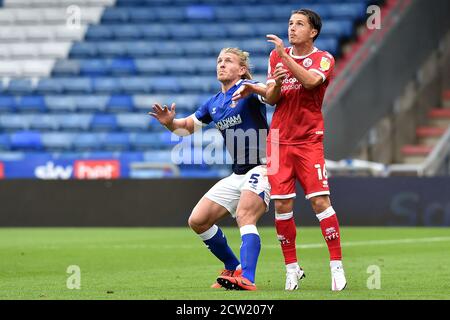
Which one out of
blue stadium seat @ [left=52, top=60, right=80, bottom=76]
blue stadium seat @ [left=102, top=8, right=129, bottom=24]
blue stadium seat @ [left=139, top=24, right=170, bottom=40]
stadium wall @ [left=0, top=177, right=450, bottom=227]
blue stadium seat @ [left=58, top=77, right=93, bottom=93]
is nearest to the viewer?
stadium wall @ [left=0, top=177, right=450, bottom=227]

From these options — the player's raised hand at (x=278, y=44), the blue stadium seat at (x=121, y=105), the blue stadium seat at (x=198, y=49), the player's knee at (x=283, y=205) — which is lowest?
the player's knee at (x=283, y=205)

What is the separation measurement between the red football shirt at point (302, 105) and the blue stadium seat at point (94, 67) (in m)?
17.9

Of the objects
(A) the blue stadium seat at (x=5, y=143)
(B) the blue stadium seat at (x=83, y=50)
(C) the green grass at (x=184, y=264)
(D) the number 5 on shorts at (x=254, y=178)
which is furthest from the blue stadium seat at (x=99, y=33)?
(D) the number 5 on shorts at (x=254, y=178)

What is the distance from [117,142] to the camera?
24500mm

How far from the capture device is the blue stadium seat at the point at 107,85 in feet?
85.5

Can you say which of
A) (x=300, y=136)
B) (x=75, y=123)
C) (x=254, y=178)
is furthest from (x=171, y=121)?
(x=75, y=123)

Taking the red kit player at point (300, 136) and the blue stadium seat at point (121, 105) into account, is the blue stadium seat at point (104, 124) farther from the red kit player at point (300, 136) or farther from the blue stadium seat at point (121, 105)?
the red kit player at point (300, 136)

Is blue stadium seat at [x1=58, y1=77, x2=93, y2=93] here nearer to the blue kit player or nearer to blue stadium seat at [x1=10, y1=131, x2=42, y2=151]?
blue stadium seat at [x1=10, y1=131, x2=42, y2=151]

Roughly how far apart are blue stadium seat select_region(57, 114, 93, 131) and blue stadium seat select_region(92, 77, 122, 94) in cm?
94

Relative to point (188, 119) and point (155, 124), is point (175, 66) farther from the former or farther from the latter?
point (188, 119)

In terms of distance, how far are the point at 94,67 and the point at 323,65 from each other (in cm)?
1822

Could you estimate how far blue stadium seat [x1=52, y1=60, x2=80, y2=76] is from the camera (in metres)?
26.9

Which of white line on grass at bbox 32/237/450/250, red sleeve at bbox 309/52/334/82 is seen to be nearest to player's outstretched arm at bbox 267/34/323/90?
red sleeve at bbox 309/52/334/82
